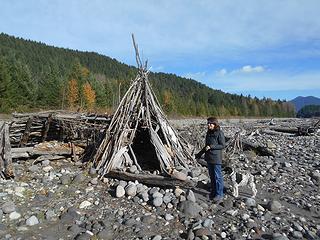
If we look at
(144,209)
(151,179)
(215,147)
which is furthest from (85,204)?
(215,147)

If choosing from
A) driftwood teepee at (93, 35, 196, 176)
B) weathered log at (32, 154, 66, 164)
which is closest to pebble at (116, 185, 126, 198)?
driftwood teepee at (93, 35, 196, 176)

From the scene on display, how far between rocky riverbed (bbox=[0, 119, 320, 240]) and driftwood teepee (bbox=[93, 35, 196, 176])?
1.99 feet

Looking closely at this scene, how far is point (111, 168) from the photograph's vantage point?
31.8 ft

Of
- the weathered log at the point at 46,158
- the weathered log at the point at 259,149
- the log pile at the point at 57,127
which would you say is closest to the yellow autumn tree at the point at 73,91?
the weathered log at the point at 259,149

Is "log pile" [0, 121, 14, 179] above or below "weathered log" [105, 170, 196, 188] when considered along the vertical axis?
above

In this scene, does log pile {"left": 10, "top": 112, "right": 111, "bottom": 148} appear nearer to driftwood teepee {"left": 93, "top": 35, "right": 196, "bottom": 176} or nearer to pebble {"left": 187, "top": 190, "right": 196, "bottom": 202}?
→ driftwood teepee {"left": 93, "top": 35, "right": 196, "bottom": 176}

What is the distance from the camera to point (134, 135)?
1059cm

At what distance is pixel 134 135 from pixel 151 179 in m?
2.15

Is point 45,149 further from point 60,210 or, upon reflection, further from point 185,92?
point 185,92

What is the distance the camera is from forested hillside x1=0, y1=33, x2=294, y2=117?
155ft

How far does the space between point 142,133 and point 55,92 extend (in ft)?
149

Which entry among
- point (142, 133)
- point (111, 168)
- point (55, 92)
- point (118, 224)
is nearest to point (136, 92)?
point (142, 133)

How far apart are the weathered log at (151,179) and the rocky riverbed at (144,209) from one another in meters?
0.15

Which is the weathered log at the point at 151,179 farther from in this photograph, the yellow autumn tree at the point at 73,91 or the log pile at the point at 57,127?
the yellow autumn tree at the point at 73,91
